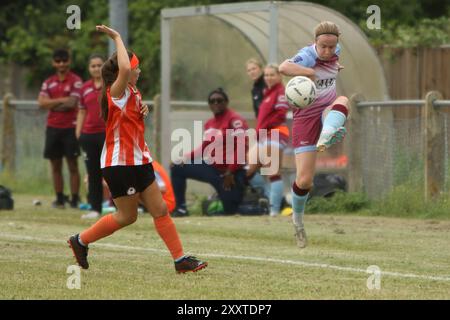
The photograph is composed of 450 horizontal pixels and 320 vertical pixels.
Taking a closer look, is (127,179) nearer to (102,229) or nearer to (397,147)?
(102,229)

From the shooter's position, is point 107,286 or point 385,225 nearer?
point 107,286

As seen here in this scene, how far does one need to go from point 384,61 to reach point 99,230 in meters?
11.9

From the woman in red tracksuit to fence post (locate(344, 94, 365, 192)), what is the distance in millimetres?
1268

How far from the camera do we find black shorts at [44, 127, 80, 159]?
17.7 meters

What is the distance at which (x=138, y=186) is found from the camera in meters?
9.56

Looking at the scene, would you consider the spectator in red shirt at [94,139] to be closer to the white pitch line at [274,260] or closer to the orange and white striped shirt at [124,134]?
the white pitch line at [274,260]

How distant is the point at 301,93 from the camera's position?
36.7 feet

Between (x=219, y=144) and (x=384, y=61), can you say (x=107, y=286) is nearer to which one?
(x=219, y=144)

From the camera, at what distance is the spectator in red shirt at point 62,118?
1748 centimetres

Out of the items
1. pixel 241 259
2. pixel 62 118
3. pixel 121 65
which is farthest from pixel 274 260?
pixel 62 118

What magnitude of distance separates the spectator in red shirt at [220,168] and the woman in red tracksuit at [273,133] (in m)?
0.33

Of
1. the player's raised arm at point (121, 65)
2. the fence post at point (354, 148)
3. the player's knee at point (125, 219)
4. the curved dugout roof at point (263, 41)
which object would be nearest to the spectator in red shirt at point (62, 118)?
the curved dugout roof at point (263, 41)

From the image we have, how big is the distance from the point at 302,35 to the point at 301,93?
7584mm
